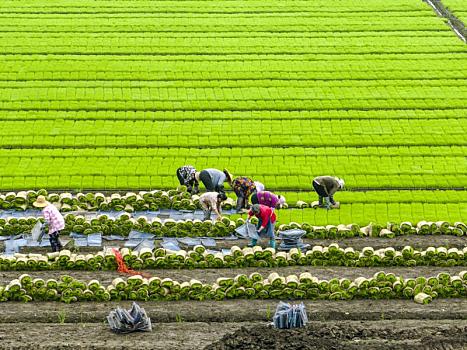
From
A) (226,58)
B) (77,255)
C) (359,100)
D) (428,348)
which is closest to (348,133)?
(359,100)

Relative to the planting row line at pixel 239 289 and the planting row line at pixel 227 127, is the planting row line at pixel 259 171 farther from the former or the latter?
the planting row line at pixel 239 289

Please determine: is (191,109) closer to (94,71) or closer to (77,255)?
(94,71)

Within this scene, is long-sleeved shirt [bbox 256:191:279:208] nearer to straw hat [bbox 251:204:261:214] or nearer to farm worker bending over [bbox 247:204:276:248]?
farm worker bending over [bbox 247:204:276:248]

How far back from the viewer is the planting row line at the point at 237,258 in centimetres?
2344

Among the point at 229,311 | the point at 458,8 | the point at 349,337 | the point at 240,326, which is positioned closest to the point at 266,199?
the point at 229,311

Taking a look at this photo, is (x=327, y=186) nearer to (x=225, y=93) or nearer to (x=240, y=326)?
(x=240, y=326)

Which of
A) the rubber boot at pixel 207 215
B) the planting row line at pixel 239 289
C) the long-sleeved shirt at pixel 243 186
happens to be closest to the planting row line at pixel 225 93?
the long-sleeved shirt at pixel 243 186

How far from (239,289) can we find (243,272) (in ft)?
4.30

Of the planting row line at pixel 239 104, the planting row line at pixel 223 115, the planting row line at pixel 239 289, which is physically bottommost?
the planting row line at pixel 239 289

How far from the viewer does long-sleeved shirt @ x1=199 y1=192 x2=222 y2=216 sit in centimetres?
2545

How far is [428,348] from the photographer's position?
739 inches

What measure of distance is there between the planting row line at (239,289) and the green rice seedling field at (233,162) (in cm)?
4

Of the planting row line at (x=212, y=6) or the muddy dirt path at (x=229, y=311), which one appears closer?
the muddy dirt path at (x=229, y=311)

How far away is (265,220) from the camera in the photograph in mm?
24000
